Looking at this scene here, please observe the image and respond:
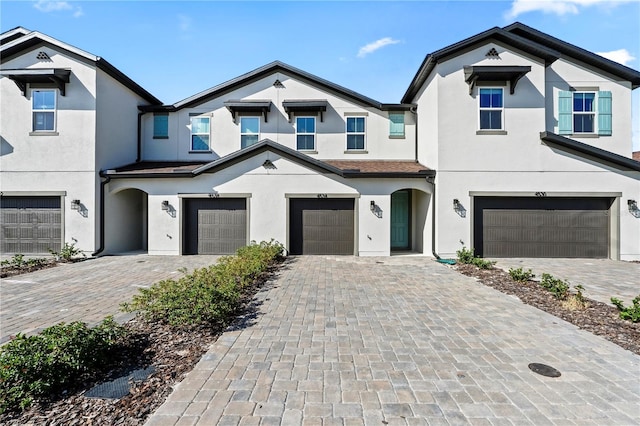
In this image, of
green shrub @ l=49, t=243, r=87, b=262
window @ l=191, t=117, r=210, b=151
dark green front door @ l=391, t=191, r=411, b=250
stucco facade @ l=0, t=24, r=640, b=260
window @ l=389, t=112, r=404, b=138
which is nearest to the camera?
green shrub @ l=49, t=243, r=87, b=262

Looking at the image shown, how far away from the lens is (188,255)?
1209 centimetres

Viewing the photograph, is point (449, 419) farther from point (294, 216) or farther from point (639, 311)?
point (294, 216)

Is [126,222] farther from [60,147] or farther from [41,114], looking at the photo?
[41,114]

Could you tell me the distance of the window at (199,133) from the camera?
46.5ft

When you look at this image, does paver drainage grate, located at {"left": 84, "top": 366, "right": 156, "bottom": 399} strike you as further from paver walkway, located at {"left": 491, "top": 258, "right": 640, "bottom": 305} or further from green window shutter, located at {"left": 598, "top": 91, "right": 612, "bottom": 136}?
green window shutter, located at {"left": 598, "top": 91, "right": 612, "bottom": 136}

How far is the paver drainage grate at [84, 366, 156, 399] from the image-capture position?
3002 millimetres

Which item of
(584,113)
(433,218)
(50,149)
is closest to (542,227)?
(433,218)

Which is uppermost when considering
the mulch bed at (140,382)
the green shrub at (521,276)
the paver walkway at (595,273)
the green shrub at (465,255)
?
the green shrub at (465,255)

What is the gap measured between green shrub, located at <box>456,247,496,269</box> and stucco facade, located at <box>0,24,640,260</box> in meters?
0.45

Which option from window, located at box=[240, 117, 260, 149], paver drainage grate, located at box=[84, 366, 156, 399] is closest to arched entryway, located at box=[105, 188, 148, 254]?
window, located at box=[240, 117, 260, 149]

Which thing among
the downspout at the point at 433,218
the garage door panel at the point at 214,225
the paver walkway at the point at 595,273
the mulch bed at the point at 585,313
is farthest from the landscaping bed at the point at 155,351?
the paver walkway at the point at 595,273

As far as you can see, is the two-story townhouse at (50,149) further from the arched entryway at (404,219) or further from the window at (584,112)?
the window at (584,112)

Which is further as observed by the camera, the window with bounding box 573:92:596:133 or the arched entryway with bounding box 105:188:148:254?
the arched entryway with bounding box 105:188:148:254

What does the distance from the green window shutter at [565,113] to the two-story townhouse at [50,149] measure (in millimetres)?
17994
